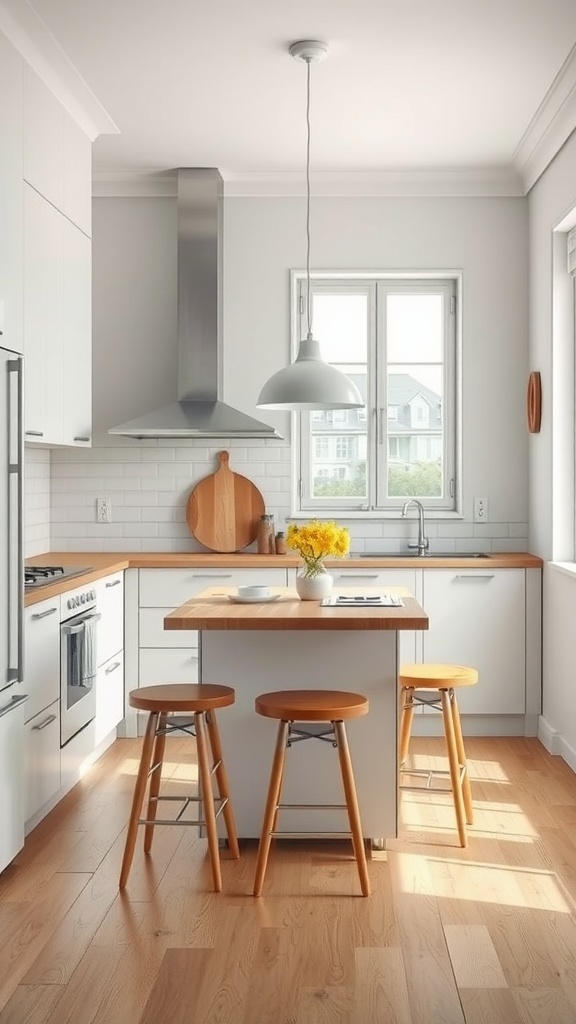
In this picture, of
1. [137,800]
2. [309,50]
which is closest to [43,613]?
[137,800]

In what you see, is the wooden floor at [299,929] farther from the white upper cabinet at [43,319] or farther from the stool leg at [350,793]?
the white upper cabinet at [43,319]

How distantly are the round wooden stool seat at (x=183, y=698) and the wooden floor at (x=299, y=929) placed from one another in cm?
57

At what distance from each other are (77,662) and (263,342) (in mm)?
2393

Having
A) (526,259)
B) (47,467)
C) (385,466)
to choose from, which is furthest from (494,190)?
(47,467)

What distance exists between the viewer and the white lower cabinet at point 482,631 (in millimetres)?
5789

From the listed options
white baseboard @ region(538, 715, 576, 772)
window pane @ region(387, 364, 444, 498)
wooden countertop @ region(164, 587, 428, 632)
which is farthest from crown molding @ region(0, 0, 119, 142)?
white baseboard @ region(538, 715, 576, 772)

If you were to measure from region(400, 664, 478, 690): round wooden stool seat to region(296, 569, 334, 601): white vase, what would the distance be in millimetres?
420

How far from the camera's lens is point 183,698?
144 inches

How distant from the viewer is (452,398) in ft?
21.0

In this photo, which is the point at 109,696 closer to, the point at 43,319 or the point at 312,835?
the point at 43,319

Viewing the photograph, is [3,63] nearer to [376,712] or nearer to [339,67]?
[339,67]

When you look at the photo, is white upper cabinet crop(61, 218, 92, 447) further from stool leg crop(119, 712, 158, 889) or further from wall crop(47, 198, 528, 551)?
stool leg crop(119, 712, 158, 889)

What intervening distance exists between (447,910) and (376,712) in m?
0.77

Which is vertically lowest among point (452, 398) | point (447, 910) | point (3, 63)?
point (447, 910)
